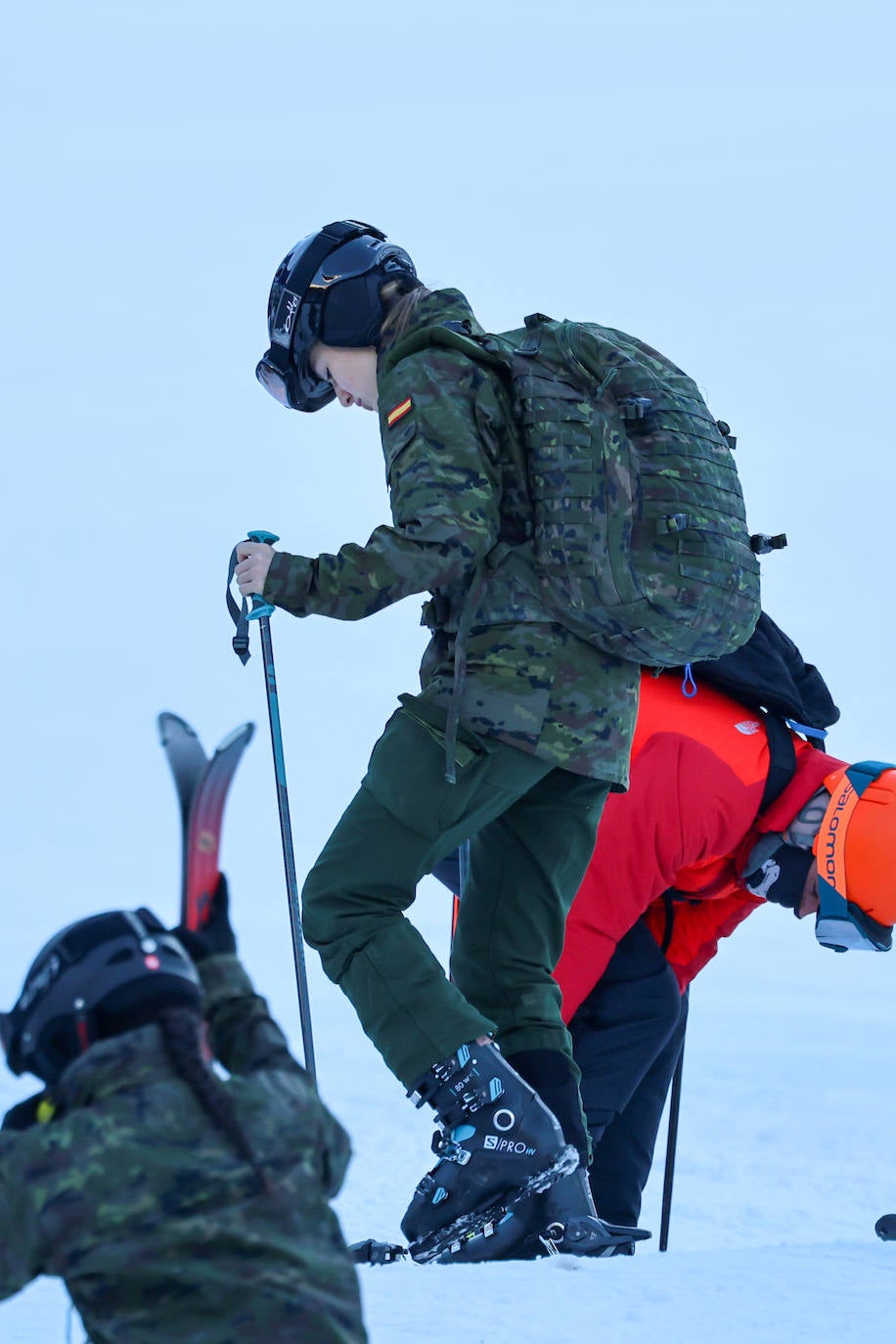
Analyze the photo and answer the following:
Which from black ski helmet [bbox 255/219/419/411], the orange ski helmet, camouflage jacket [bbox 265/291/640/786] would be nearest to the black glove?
camouflage jacket [bbox 265/291/640/786]

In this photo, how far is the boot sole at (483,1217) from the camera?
112 inches

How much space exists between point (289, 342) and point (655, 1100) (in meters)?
2.40

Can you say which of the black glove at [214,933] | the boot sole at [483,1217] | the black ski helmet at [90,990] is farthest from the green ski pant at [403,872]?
the black ski helmet at [90,990]

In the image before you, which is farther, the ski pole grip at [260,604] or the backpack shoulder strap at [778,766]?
the backpack shoulder strap at [778,766]

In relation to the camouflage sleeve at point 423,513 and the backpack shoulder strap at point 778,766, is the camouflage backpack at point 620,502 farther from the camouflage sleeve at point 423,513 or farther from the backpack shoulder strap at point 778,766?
the backpack shoulder strap at point 778,766

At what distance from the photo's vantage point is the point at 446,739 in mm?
2822

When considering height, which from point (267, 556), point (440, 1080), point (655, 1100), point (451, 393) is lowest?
point (655, 1100)

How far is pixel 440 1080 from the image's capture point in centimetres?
282

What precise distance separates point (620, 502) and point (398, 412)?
1.28 feet

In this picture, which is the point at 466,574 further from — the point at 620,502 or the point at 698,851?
the point at 698,851

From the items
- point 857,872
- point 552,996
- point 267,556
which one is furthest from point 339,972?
point 857,872

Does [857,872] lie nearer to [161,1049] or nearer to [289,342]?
[289,342]

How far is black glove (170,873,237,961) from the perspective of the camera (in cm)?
180

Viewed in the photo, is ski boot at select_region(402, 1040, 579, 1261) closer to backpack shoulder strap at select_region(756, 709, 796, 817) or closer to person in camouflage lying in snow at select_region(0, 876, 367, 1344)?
person in camouflage lying in snow at select_region(0, 876, 367, 1344)
